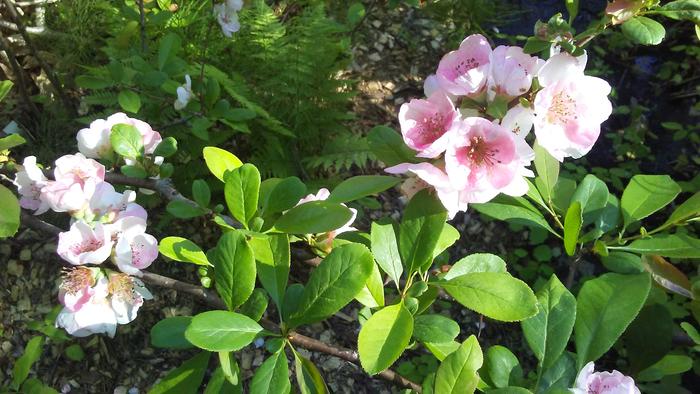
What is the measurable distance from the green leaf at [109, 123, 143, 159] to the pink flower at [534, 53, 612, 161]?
2.39 feet

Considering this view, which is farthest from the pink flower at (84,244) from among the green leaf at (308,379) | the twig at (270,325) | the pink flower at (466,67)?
the pink flower at (466,67)

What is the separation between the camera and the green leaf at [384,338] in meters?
0.82

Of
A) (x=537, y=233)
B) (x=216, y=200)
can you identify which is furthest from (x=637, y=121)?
(x=216, y=200)

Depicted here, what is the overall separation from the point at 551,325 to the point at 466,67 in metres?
0.51

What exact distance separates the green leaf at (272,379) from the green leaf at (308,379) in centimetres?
7

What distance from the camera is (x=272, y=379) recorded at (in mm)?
889

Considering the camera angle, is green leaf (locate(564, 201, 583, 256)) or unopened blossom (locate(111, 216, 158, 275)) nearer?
unopened blossom (locate(111, 216, 158, 275))

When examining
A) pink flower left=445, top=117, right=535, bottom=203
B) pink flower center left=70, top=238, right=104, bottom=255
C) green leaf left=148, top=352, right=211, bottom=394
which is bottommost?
green leaf left=148, top=352, right=211, bottom=394

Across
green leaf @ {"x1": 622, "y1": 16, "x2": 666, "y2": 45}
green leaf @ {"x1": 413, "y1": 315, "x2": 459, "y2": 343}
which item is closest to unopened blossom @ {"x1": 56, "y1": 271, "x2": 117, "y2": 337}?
green leaf @ {"x1": 413, "y1": 315, "x2": 459, "y2": 343}

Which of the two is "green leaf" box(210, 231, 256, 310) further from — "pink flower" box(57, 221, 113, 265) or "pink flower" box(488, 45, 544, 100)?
"pink flower" box(488, 45, 544, 100)

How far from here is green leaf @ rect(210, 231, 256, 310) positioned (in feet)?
2.92

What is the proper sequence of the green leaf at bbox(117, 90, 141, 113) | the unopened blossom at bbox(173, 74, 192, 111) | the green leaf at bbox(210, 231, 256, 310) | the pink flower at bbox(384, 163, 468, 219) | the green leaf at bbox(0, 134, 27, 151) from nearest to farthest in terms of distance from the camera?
the pink flower at bbox(384, 163, 468, 219) < the green leaf at bbox(210, 231, 256, 310) < the green leaf at bbox(0, 134, 27, 151) < the green leaf at bbox(117, 90, 141, 113) < the unopened blossom at bbox(173, 74, 192, 111)

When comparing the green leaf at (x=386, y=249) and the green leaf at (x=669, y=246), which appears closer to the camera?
the green leaf at (x=386, y=249)

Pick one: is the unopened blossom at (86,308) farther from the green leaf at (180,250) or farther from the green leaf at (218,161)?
the green leaf at (218,161)
